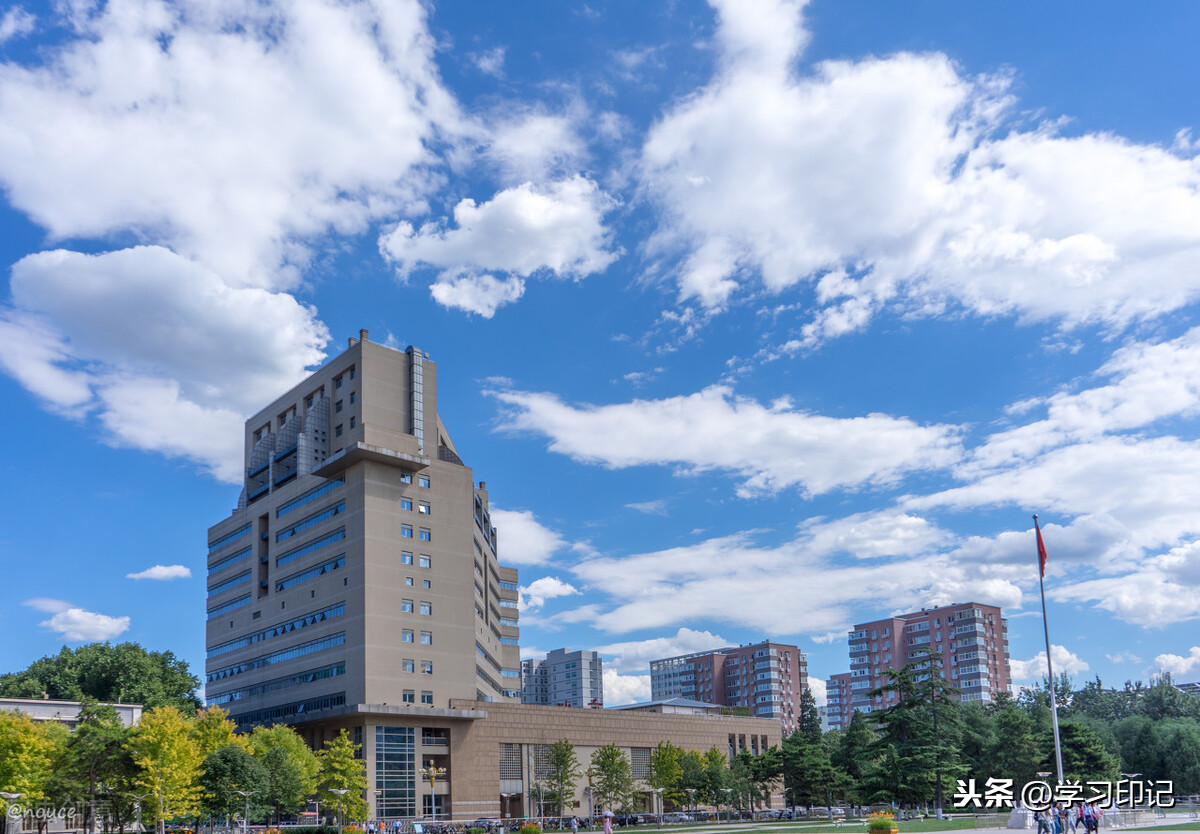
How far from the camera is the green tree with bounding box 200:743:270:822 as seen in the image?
201ft

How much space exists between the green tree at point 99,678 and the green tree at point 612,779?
42.0m

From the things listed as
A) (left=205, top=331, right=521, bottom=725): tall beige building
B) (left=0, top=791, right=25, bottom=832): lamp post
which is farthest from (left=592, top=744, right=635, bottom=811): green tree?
(left=0, top=791, right=25, bottom=832): lamp post

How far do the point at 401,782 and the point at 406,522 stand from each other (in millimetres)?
22171

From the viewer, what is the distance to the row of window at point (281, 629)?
289 ft

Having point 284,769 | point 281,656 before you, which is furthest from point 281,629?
point 284,769

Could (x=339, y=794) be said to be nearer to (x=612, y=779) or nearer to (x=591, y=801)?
(x=612, y=779)

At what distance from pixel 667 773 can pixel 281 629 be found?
40.4 m

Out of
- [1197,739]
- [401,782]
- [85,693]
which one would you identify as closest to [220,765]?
[401,782]

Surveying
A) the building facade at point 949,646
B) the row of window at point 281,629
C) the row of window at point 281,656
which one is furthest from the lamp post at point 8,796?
the building facade at point 949,646

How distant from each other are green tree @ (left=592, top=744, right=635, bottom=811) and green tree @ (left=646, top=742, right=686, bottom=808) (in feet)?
10.1

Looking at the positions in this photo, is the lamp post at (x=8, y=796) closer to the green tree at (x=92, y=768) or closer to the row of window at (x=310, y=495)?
the green tree at (x=92, y=768)

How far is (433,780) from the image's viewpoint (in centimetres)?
8375

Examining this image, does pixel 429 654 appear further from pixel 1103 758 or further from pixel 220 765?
pixel 1103 758

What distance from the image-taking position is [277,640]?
317ft
